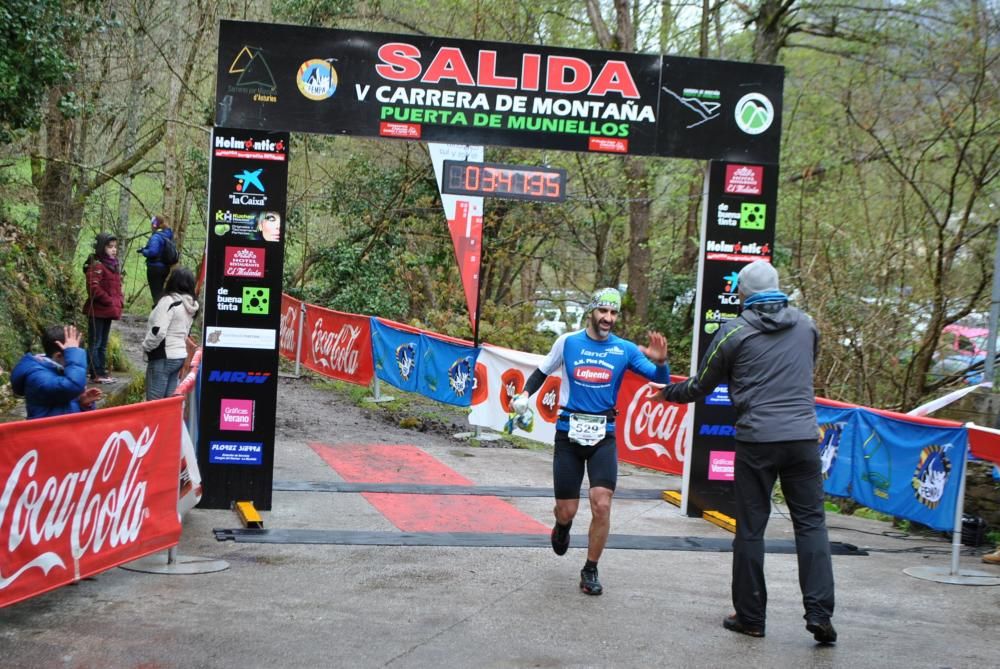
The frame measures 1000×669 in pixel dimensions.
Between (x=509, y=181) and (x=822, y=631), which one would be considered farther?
(x=509, y=181)

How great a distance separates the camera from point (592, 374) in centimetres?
714

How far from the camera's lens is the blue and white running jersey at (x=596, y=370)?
712cm

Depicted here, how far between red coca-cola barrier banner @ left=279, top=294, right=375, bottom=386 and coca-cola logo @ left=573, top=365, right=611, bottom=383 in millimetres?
10370

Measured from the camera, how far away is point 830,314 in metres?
14.9

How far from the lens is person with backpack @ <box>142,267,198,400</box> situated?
35.4ft

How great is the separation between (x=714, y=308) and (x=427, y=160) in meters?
14.7

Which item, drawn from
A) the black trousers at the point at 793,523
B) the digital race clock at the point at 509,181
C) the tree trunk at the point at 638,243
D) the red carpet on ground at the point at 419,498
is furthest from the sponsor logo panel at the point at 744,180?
the tree trunk at the point at 638,243

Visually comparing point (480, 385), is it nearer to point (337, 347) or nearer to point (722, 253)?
point (722, 253)

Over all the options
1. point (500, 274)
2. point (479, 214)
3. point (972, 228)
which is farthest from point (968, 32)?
point (500, 274)

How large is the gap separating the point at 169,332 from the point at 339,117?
3.26 m

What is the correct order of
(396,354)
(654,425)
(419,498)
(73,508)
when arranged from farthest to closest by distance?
(396,354)
(654,425)
(419,498)
(73,508)

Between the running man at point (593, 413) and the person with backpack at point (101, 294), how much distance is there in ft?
25.5

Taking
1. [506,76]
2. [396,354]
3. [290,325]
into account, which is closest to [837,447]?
[506,76]

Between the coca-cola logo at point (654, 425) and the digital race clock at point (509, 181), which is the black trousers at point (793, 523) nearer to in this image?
the digital race clock at point (509, 181)
